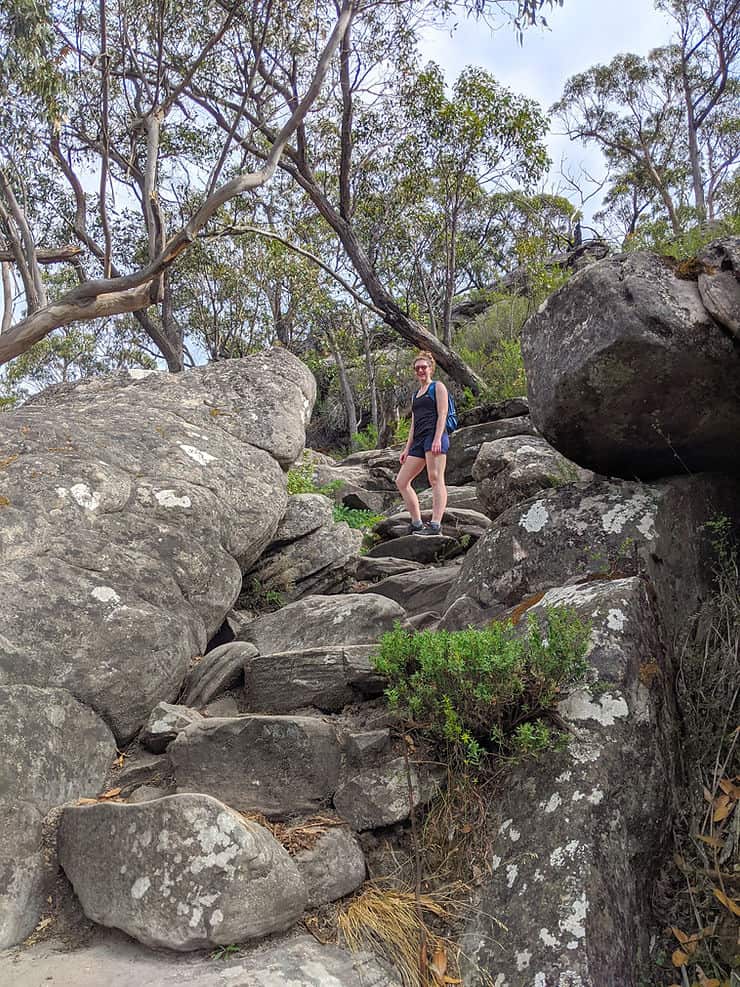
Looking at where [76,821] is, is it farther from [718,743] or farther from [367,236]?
[367,236]

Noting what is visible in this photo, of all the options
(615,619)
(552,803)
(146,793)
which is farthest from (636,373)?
(146,793)

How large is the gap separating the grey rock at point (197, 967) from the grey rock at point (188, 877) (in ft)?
0.23

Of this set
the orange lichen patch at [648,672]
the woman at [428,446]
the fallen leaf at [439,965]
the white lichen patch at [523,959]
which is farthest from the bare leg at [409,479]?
the white lichen patch at [523,959]

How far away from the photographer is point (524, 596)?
4574 mm

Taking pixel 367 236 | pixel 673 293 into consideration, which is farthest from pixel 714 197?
pixel 673 293

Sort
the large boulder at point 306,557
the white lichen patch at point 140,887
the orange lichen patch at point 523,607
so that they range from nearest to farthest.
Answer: the white lichen patch at point 140,887 → the orange lichen patch at point 523,607 → the large boulder at point 306,557

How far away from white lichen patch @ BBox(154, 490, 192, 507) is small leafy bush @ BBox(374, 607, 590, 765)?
7.72 feet

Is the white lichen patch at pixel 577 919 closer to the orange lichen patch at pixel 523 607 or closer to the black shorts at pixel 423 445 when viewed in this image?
the orange lichen patch at pixel 523 607

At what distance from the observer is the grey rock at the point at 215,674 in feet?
15.5

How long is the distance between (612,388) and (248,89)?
9.05 m

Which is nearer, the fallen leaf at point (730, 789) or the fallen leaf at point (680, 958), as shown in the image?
the fallen leaf at point (680, 958)

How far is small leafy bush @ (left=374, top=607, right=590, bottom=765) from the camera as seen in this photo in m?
3.44

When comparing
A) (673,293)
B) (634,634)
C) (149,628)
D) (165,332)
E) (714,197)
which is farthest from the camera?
(714,197)

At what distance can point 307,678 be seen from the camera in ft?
14.4
